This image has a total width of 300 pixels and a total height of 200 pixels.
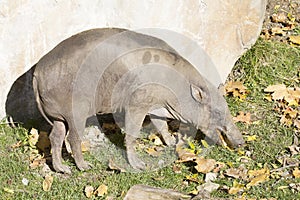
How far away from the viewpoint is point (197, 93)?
228 inches

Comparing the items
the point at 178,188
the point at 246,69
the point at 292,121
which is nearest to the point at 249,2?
the point at 246,69

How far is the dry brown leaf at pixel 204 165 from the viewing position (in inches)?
228

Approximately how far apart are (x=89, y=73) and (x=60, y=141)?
664 millimetres

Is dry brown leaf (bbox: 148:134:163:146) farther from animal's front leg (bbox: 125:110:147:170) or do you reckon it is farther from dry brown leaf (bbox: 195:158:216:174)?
dry brown leaf (bbox: 195:158:216:174)

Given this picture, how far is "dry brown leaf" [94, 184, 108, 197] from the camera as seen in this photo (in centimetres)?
551

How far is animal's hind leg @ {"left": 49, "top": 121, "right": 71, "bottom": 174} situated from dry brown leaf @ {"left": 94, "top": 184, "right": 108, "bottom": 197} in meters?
0.40

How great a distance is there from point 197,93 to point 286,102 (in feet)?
4.60

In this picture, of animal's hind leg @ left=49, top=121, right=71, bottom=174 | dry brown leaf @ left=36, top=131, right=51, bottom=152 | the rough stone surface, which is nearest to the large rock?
dry brown leaf @ left=36, top=131, right=51, bottom=152

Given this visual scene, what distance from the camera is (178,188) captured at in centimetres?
563

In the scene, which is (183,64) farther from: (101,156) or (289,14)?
(289,14)

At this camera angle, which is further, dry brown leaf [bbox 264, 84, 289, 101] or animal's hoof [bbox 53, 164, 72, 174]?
dry brown leaf [bbox 264, 84, 289, 101]

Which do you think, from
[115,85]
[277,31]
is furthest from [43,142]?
[277,31]

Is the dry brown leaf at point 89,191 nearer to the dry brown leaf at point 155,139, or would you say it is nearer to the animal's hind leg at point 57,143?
the animal's hind leg at point 57,143

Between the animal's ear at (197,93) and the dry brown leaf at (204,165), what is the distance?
20.8 inches
